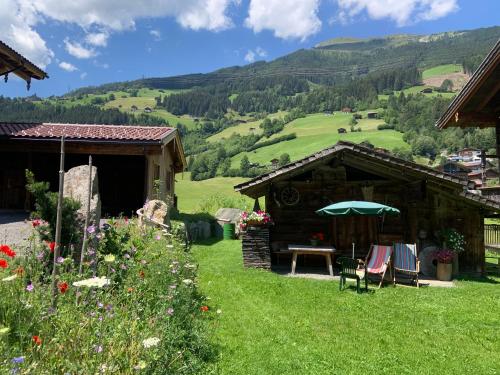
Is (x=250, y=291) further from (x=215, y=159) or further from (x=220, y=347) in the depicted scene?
(x=215, y=159)

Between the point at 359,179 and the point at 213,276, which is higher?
the point at 359,179

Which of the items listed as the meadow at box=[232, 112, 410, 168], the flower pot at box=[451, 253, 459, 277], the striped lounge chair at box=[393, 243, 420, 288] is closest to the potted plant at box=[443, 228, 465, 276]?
the flower pot at box=[451, 253, 459, 277]

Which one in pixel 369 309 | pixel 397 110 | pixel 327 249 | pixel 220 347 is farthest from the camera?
pixel 397 110

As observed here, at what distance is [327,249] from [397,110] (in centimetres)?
11653

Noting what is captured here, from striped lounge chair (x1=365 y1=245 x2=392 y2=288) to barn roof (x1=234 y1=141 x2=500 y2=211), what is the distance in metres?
2.68

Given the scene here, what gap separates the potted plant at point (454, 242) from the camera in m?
11.1

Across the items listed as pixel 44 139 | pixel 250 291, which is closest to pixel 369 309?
pixel 250 291

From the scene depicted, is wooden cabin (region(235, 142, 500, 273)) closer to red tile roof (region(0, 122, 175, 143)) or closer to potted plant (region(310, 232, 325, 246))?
potted plant (region(310, 232, 325, 246))

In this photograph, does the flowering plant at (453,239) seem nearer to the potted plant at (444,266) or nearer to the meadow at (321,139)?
the potted plant at (444,266)

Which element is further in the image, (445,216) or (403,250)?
(445,216)

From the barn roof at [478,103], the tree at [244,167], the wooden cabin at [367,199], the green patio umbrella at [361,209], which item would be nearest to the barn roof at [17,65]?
the wooden cabin at [367,199]

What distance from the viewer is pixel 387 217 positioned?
40.2 ft

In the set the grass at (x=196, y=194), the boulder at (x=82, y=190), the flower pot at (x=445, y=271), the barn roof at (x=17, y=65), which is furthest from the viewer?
the grass at (x=196, y=194)

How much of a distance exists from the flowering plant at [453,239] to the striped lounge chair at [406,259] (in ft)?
5.18
